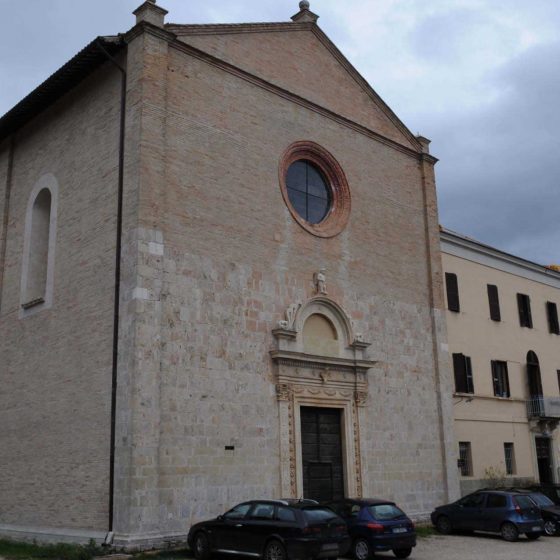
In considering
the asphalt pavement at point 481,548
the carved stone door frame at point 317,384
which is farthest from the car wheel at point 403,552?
the carved stone door frame at point 317,384

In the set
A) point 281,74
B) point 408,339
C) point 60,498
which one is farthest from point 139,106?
point 408,339

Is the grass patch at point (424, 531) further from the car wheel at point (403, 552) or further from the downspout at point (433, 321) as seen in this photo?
the car wheel at point (403, 552)

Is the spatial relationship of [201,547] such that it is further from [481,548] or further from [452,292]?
[452,292]

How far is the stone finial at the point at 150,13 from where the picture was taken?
55.2ft

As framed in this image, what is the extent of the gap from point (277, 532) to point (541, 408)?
1863cm

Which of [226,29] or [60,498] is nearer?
[60,498]

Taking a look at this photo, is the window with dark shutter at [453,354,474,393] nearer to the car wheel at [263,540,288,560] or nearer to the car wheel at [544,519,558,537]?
the car wheel at [544,519,558,537]

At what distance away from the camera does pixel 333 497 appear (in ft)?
60.1

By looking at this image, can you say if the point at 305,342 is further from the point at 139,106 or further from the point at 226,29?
the point at 226,29

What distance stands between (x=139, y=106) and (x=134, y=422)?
23.0 feet

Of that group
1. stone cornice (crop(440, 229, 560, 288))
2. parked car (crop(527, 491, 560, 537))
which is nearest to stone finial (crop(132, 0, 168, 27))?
stone cornice (crop(440, 229, 560, 288))

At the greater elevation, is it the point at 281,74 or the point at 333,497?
the point at 281,74

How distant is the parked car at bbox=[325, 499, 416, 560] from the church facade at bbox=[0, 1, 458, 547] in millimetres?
2566

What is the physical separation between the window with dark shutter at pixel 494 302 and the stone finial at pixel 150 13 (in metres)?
16.9
